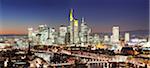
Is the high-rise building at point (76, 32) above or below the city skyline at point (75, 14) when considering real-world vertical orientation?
below

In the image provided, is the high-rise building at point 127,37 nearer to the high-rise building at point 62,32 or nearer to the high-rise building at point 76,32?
the high-rise building at point 76,32

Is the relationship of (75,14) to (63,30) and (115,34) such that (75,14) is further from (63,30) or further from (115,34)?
(115,34)

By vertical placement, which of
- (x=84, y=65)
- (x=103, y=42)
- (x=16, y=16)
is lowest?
(x=84, y=65)

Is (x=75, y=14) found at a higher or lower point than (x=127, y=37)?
higher

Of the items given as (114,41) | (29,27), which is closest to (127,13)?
(114,41)

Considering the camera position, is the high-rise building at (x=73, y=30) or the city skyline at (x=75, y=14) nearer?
the city skyline at (x=75, y=14)

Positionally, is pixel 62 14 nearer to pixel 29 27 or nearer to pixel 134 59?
pixel 29 27

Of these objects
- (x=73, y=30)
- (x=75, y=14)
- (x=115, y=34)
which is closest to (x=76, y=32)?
(x=73, y=30)

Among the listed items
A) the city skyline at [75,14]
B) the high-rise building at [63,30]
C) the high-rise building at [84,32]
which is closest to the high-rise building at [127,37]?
the city skyline at [75,14]
